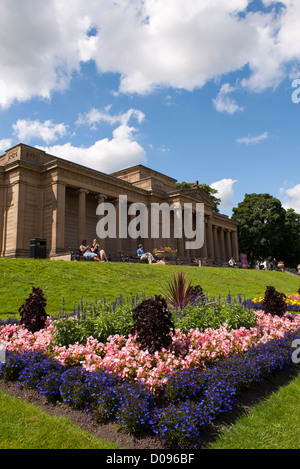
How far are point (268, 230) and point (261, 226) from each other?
5.50 ft

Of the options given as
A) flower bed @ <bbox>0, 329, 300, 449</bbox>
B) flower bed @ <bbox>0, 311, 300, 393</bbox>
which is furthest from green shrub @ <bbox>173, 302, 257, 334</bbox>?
flower bed @ <bbox>0, 329, 300, 449</bbox>

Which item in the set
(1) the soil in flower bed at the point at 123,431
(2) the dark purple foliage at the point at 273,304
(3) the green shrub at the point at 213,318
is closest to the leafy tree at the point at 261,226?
(2) the dark purple foliage at the point at 273,304

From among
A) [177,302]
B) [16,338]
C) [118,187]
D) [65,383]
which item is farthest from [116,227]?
[65,383]

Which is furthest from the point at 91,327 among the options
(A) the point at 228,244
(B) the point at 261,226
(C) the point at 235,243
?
(B) the point at 261,226

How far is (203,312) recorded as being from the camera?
29.7ft

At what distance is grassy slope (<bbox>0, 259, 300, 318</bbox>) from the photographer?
1412 cm

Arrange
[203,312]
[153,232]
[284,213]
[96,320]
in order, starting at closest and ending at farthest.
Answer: [96,320] → [203,312] → [153,232] → [284,213]

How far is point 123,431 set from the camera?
4371 mm

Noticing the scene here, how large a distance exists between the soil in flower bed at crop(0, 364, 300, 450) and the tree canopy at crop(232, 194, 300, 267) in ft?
197

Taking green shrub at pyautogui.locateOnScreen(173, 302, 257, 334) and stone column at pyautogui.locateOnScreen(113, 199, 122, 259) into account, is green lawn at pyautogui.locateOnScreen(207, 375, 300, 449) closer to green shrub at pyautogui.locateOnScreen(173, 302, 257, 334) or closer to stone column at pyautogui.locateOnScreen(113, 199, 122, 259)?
green shrub at pyautogui.locateOnScreen(173, 302, 257, 334)

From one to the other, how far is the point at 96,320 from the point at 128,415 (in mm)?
3657

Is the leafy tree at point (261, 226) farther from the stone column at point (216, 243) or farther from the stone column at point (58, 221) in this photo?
the stone column at point (58, 221)

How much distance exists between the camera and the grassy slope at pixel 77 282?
46.3 feet

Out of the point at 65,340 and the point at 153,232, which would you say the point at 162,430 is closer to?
the point at 65,340
